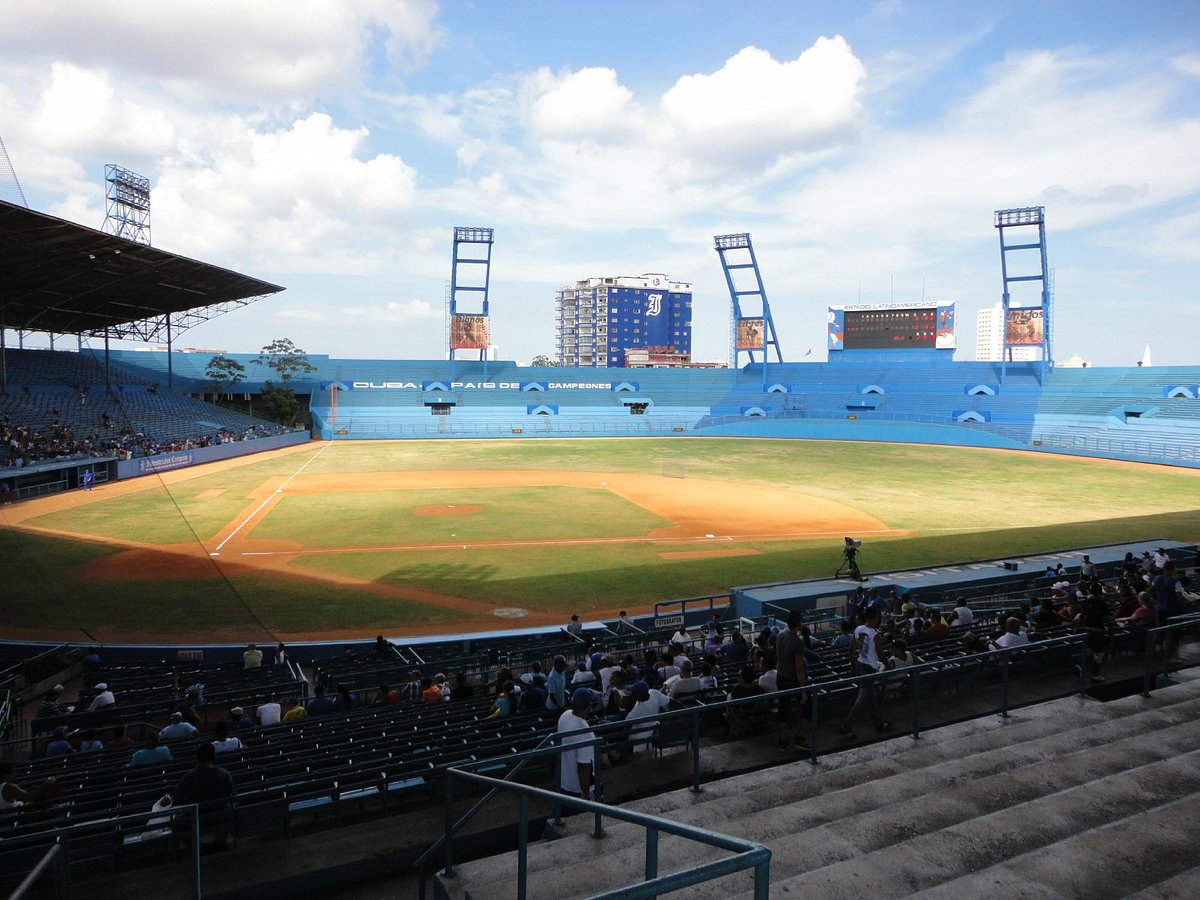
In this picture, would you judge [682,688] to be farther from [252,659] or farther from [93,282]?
[93,282]

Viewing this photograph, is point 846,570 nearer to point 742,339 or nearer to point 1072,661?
point 1072,661

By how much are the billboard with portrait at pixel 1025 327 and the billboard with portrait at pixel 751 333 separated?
24.0m

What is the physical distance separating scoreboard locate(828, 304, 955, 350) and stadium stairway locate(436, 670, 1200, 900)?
7740 centimetres

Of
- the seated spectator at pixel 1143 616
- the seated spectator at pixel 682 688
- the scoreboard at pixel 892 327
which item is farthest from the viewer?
the scoreboard at pixel 892 327

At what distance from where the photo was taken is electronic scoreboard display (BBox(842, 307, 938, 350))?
7850 cm

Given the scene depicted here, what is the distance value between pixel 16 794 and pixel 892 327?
8259 cm

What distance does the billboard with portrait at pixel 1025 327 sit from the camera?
71.4 metres

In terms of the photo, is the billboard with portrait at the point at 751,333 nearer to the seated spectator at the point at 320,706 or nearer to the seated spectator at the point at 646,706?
the seated spectator at the point at 320,706

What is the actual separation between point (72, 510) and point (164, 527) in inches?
243

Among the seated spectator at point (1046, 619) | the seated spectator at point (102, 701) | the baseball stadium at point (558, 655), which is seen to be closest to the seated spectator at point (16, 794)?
the baseball stadium at point (558, 655)

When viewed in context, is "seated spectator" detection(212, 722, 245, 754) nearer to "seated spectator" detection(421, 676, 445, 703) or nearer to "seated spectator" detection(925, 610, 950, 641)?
"seated spectator" detection(421, 676, 445, 703)

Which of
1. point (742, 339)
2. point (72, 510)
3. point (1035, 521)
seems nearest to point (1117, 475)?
point (1035, 521)

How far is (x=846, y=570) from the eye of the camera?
74.9 feet

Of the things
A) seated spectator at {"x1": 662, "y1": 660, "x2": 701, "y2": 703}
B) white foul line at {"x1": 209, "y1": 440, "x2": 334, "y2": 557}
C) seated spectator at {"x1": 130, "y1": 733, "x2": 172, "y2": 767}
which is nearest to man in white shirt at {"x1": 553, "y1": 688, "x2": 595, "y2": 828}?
seated spectator at {"x1": 662, "y1": 660, "x2": 701, "y2": 703}
